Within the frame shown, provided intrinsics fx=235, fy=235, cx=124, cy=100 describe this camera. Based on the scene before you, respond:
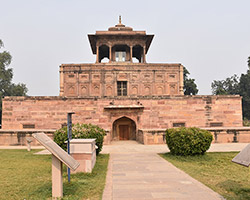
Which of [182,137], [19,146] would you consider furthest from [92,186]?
[19,146]

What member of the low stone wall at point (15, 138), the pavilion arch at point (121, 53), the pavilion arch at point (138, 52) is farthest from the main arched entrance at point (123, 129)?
the pavilion arch at point (138, 52)

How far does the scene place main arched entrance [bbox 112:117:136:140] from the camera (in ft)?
63.8

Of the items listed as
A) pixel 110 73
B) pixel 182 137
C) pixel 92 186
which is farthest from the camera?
pixel 110 73

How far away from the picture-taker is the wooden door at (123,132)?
19.6 meters

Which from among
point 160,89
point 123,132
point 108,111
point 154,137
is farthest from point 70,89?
point 154,137

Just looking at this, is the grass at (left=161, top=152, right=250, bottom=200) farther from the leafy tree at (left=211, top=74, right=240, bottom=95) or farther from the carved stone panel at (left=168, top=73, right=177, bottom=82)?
the leafy tree at (left=211, top=74, right=240, bottom=95)

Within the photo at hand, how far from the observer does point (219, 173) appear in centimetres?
740

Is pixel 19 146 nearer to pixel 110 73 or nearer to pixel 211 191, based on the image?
pixel 110 73

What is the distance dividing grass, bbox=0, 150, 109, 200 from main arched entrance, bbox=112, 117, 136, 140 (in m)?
10.6

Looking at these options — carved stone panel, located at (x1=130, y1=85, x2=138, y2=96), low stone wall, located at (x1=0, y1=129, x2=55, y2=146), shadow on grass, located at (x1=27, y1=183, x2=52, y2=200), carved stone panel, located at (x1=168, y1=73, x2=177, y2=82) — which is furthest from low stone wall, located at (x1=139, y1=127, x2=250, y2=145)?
shadow on grass, located at (x1=27, y1=183, x2=52, y2=200)

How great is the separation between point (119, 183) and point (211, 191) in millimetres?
2264

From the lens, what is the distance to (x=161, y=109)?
1902 centimetres

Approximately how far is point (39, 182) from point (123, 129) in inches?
531

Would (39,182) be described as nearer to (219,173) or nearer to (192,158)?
(219,173)
